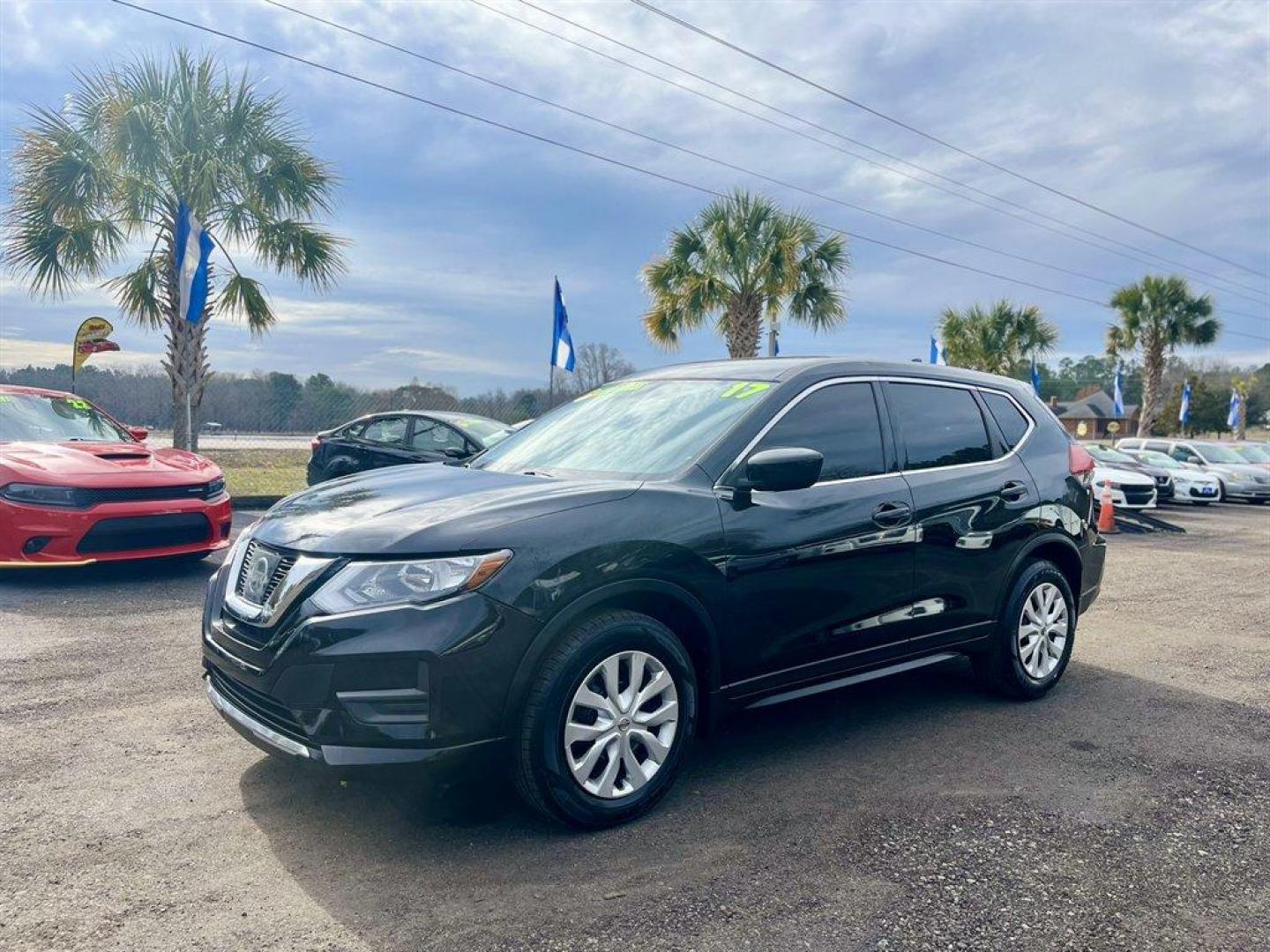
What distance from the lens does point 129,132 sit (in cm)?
1427

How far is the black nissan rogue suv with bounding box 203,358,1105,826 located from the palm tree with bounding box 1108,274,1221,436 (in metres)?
36.7

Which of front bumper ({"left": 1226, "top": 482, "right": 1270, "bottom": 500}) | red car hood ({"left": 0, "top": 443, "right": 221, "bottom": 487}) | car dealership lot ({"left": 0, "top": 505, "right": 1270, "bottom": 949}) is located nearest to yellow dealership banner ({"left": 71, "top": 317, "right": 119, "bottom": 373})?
red car hood ({"left": 0, "top": 443, "right": 221, "bottom": 487})

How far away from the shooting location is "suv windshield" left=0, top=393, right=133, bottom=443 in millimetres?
7664

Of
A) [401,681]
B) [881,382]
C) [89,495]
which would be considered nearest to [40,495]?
[89,495]

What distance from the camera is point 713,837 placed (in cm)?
328

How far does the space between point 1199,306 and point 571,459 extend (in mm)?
40240

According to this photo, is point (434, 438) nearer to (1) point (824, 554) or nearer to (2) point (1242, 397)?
(1) point (824, 554)

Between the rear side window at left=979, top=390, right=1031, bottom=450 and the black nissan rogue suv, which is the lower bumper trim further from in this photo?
the rear side window at left=979, top=390, right=1031, bottom=450

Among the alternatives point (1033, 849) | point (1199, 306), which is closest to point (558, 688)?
point (1033, 849)

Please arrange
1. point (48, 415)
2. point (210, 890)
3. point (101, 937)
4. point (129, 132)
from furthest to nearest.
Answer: point (129, 132)
point (48, 415)
point (210, 890)
point (101, 937)

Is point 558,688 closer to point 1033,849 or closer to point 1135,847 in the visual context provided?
point 1033,849

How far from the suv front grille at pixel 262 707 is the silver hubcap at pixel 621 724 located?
0.89m

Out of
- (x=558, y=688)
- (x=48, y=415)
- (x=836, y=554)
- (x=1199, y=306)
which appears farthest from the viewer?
(x=1199, y=306)

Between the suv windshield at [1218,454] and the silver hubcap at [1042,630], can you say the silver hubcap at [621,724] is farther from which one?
the suv windshield at [1218,454]
